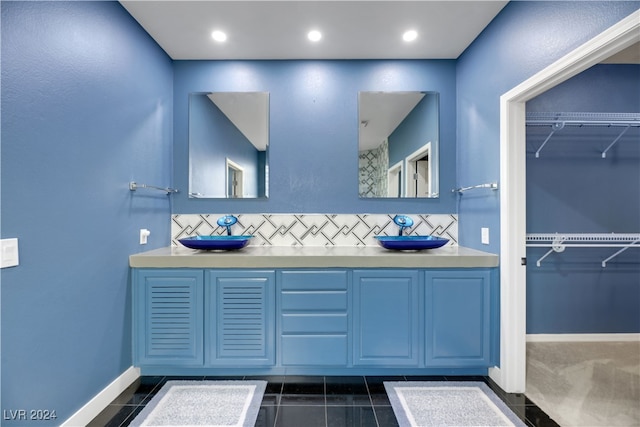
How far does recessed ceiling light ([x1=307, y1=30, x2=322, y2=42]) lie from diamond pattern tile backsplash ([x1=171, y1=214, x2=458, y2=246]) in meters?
1.50

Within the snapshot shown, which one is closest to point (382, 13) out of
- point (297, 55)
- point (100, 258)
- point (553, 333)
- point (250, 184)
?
point (297, 55)

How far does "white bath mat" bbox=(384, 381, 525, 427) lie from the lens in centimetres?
171

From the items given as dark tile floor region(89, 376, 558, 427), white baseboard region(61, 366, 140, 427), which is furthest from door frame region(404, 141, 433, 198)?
white baseboard region(61, 366, 140, 427)

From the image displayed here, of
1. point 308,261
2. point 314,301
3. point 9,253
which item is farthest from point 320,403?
point 9,253

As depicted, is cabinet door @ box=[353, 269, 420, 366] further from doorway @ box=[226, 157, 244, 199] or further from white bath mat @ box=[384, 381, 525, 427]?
doorway @ box=[226, 157, 244, 199]

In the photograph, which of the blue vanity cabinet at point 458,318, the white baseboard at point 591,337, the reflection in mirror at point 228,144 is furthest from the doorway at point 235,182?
the white baseboard at point 591,337

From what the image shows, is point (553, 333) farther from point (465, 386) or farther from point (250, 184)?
point (250, 184)

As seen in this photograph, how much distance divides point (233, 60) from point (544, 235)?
3.33 m

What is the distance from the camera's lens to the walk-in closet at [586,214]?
9.11 ft

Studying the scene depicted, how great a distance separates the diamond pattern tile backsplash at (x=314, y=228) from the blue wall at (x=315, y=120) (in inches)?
3.0

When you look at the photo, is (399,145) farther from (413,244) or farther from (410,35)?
(413,244)

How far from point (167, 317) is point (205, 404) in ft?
2.13

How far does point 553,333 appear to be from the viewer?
284 cm

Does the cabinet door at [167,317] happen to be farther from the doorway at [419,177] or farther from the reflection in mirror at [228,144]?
the doorway at [419,177]
